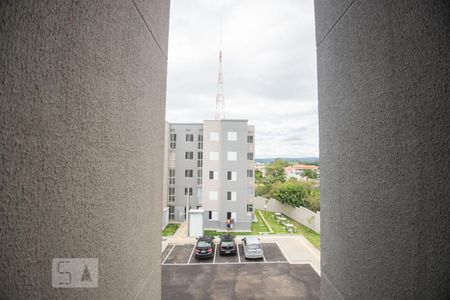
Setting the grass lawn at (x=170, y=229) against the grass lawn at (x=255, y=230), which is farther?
the grass lawn at (x=170, y=229)

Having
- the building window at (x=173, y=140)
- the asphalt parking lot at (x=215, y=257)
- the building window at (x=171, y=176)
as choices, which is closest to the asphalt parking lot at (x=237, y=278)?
the asphalt parking lot at (x=215, y=257)

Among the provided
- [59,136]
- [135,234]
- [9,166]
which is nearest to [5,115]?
[9,166]

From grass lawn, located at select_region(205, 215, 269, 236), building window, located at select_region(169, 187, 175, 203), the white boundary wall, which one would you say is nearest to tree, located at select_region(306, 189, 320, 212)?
the white boundary wall

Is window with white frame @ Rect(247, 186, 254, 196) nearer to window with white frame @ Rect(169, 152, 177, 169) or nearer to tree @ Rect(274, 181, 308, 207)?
tree @ Rect(274, 181, 308, 207)

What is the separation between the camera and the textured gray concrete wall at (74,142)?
984mm

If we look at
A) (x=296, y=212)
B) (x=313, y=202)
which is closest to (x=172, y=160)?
(x=296, y=212)

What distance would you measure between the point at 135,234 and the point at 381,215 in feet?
7.45

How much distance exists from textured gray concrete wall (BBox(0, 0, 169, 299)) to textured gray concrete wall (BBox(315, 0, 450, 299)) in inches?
84.8

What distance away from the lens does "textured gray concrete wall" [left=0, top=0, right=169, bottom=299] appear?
0.98 meters

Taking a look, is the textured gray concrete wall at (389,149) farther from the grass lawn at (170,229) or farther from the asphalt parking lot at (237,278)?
the grass lawn at (170,229)

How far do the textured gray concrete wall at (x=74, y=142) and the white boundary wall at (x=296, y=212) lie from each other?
67.9 feet

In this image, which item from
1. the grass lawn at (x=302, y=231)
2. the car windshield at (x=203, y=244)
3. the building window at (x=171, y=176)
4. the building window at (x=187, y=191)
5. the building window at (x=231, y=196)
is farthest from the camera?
the building window at (x=171, y=176)

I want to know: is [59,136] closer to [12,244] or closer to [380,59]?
[12,244]

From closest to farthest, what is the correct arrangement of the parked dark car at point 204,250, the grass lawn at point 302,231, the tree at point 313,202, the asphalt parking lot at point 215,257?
the asphalt parking lot at point 215,257, the parked dark car at point 204,250, the grass lawn at point 302,231, the tree at point 313,202
